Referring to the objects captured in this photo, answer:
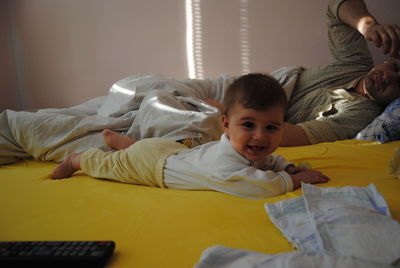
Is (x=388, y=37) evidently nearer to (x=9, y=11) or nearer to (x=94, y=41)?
(x=94, y=41)

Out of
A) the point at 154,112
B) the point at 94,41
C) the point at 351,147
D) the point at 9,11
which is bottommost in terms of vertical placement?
the point at 351,147

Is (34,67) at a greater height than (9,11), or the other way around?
(9,11)

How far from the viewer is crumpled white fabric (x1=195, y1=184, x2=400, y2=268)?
1.28 feet

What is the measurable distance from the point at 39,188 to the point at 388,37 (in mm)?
1152

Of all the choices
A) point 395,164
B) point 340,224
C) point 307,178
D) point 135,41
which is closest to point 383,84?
point 395,164

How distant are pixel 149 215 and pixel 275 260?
32 centimetres

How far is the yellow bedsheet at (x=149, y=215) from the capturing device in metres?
0.51

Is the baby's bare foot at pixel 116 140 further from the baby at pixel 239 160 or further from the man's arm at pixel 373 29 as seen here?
the man's arm at pixel 373 29

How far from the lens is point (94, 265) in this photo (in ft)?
1.47

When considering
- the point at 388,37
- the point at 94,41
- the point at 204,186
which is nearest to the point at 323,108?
the point at 388,37

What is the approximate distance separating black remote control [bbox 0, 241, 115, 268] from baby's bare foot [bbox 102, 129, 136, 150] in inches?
26.9

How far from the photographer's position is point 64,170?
1003mm

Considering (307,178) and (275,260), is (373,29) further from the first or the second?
(275,260)

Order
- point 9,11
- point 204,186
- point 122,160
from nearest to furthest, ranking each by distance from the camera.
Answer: point 204,186, point 122,160, point 9,11
